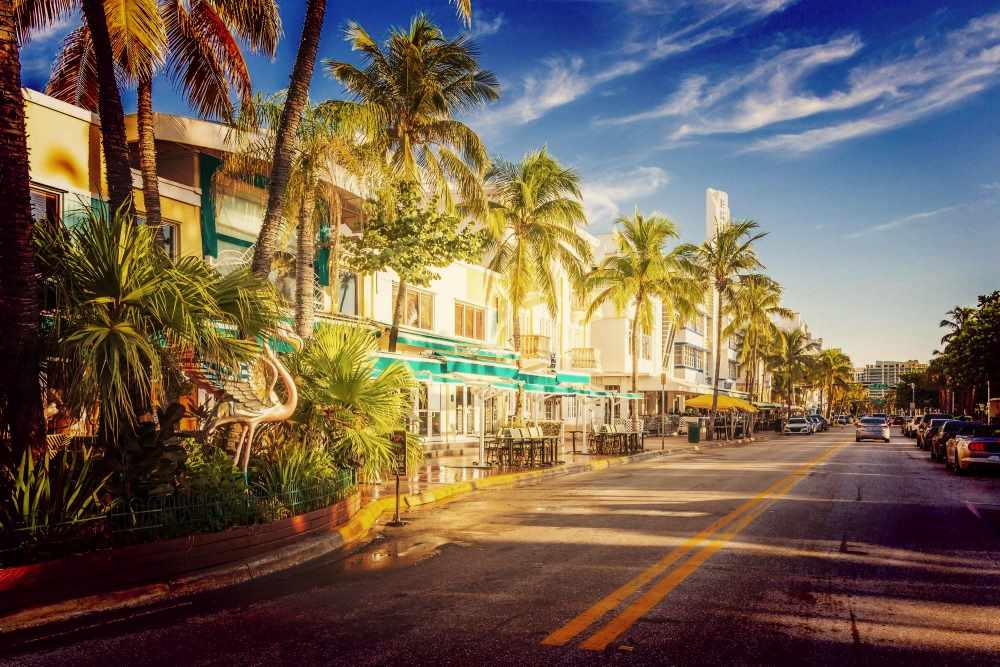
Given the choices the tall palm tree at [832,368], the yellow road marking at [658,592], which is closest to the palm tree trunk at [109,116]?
the yellow road marking at [658,592]

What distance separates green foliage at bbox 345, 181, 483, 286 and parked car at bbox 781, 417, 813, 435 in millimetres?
53203

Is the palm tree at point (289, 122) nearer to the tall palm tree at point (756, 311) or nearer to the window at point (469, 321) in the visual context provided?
the window at point (469, 321)

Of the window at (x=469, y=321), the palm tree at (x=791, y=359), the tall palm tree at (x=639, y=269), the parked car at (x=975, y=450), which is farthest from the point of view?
the palm tree at (x=791, y=359)

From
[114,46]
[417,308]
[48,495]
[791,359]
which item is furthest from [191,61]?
[791,359]

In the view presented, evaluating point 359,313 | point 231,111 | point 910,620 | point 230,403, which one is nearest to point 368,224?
point 359,313

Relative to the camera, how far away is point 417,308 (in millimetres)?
30406

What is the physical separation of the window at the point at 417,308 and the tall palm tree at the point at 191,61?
42.5 feet

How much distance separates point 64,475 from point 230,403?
9.44 ft

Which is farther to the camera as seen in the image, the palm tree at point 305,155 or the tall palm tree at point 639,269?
the tall palm tree at point 639,269

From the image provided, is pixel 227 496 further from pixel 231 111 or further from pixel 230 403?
pixel 231 111

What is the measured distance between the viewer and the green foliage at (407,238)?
74.8 feet

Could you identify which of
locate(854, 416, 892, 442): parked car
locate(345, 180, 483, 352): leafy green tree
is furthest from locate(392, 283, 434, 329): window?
locate(854, 416, 892, 442): parked car

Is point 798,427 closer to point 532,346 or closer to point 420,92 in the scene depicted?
point 532,346

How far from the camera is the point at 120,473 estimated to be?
8.26 meters
